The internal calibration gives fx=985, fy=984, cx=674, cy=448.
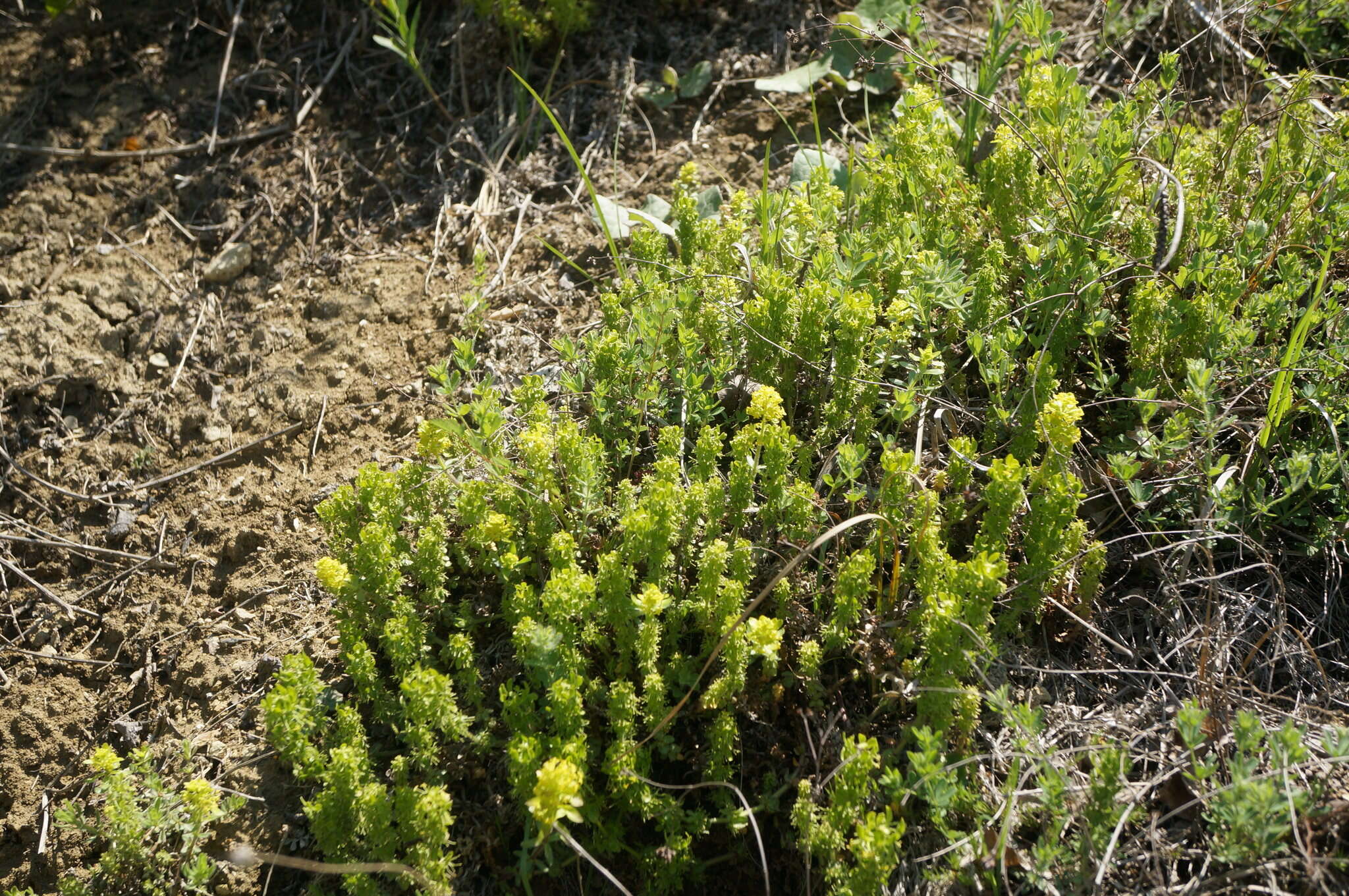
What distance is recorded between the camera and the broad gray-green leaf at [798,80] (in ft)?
13.1

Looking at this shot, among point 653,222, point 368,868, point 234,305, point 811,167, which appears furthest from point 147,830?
point 811,167

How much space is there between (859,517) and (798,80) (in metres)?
2.42

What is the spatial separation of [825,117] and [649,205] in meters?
0.91

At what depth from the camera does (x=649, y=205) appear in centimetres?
370

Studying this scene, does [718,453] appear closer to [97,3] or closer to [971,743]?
[971,743]

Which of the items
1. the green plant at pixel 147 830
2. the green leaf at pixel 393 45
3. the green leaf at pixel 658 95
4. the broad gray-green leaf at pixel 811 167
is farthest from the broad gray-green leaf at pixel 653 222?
the green plant at pixel 147 830

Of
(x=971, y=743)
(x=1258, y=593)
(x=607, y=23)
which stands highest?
(x=607, y=23)

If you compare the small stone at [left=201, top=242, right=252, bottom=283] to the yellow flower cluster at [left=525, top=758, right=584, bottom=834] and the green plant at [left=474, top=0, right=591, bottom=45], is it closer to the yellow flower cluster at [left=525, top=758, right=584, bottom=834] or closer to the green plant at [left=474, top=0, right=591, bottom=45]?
the green plant at [left=474, top=0, right=591, bottom=45]

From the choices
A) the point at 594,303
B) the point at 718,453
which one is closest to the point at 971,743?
the point at 718,453

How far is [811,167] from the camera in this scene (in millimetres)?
3564

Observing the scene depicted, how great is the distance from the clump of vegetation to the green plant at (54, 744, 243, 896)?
1.00ft

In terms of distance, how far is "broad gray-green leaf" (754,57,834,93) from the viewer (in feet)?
13.1

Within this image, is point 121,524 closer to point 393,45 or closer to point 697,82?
point 393,45

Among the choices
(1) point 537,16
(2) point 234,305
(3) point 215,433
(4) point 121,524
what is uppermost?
(1) point 537,16
